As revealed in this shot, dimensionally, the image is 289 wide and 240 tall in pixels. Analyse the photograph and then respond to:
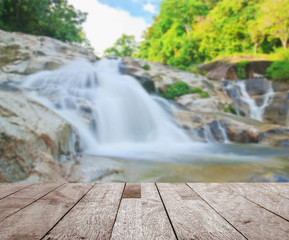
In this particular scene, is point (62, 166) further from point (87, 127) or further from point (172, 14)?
point (172, 14)

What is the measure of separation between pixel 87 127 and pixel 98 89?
310 centimetres

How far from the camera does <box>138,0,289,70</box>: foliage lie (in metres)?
16.2

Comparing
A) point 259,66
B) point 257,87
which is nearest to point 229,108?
point 257,87

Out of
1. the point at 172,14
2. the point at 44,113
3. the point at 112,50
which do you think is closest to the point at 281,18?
the point at 172,14

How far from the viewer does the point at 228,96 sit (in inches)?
460

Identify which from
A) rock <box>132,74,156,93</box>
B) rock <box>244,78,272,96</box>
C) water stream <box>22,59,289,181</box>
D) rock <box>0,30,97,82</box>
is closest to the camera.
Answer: water stream <box>22,59,289,181</box>

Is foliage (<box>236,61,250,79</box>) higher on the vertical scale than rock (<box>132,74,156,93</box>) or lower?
higher

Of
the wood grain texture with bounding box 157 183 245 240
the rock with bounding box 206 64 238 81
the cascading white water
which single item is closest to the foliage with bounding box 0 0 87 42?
the rock with bounding box 206 64 238 81

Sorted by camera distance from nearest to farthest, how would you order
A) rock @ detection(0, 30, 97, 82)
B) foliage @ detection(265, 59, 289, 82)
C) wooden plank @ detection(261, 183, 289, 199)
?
wooden plank @ detection(261, 183, 289, 199)
rock @ detection(0, 30, 97, 82)
foliage @ detection(265, 59, 289, 82)

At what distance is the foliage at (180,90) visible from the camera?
34.4 ft

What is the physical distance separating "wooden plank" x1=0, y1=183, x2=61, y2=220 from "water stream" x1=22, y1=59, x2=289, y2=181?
4.70 feet

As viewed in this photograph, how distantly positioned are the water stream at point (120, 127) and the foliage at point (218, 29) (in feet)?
35.2

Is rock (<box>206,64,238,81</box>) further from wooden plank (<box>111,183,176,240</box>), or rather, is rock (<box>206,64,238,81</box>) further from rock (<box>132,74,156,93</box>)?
wooden plank (<box>111,183,176,240</box>)

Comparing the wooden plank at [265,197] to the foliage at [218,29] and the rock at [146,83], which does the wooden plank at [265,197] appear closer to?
the rock at [146,83]
